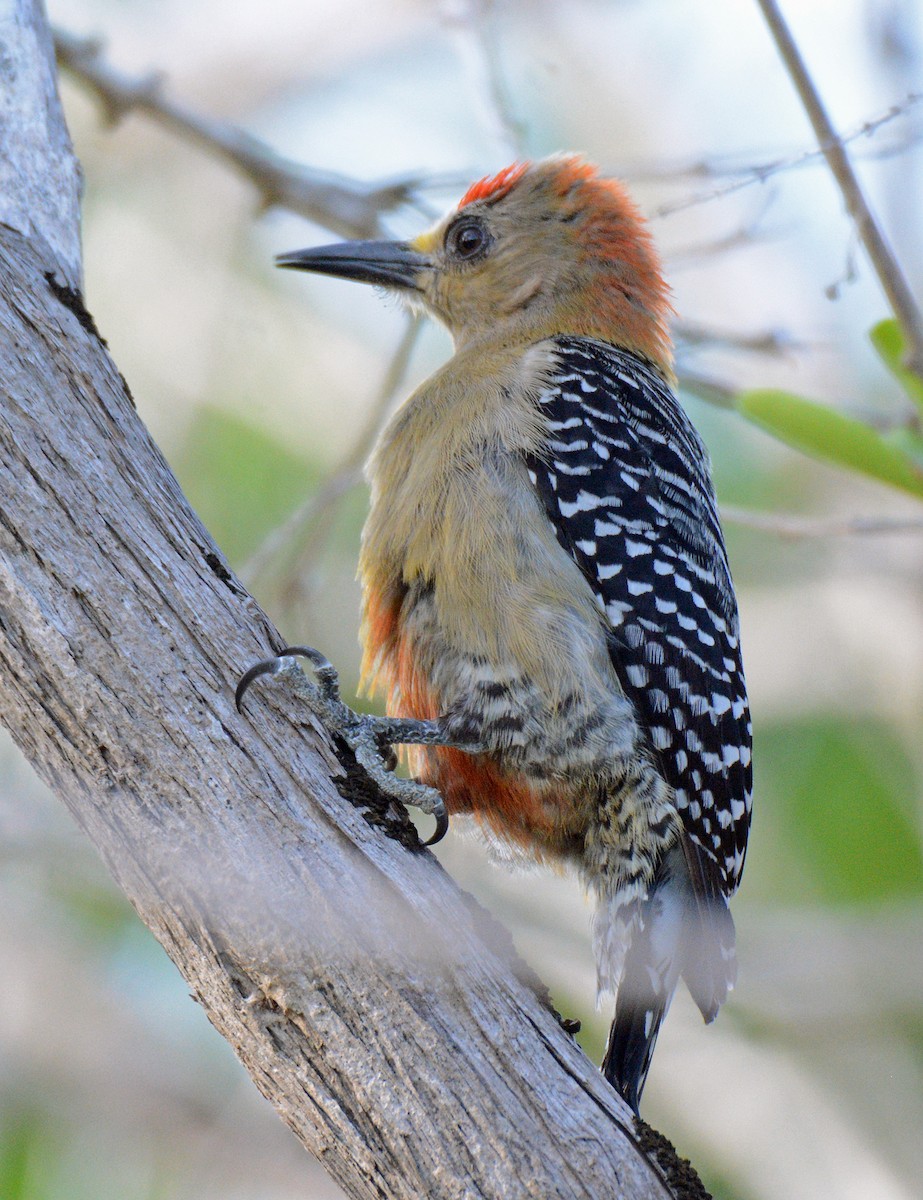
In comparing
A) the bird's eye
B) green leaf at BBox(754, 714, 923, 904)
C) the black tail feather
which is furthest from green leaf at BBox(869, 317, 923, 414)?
green leaf at BBox(754, 714, 923, 904)

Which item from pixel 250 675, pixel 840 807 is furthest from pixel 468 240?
pixel 840 807

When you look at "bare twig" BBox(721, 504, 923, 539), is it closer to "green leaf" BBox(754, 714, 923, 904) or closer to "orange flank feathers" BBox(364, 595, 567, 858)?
"orange flank feathers" BBox(364, 595, 567, 858)

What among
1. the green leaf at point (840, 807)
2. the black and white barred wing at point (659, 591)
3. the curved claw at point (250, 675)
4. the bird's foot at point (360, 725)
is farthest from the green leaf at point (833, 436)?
the green leaf at point (840, 807)

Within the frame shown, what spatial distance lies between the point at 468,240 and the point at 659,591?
1.92 meters

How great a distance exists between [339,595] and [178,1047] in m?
2.40

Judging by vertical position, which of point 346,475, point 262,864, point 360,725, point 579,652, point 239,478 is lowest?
point 262,864

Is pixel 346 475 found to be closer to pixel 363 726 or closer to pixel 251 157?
pixel 251 157

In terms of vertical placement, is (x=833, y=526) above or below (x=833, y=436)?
above

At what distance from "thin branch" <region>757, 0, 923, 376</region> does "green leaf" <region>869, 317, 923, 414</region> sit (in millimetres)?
73

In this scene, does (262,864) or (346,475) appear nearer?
(262,864)

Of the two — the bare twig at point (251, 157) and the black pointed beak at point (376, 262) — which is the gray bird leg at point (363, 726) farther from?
the bare twig at point (251, 157)

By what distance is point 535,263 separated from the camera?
4938 millimetres

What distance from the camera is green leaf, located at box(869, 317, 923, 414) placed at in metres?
3.81

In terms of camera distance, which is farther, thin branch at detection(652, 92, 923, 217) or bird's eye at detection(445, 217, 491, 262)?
bird's eye at detection(445, 217, 491, 262)
